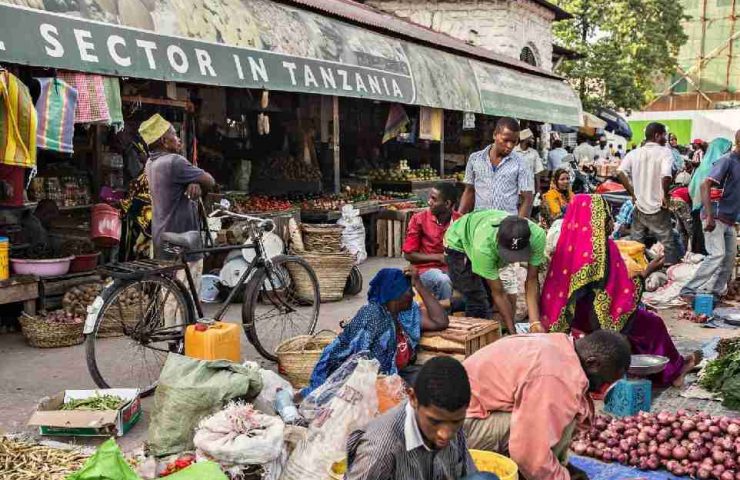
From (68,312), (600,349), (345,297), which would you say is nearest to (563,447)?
(600,349)

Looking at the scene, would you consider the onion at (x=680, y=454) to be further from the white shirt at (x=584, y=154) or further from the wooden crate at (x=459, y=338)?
the white shirt at (x=584, y=154)

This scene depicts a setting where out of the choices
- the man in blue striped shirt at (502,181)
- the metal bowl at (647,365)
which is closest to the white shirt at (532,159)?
the man in blue striped shirt at (502,181)

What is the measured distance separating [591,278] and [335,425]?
262cm

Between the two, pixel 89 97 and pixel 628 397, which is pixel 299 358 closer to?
pixel 628 397

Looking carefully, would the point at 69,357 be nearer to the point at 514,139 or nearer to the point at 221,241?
the point at 221,241

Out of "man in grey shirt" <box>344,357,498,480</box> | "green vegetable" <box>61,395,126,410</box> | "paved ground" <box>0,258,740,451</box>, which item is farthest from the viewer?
"paved ground" <box>0,258,740,451</box>

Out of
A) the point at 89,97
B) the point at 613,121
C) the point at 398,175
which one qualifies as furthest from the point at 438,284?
the point at 613,121

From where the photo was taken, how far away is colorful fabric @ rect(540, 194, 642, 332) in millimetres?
5730

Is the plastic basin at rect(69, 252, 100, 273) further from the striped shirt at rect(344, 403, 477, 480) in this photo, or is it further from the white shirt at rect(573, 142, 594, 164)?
the white shirt at rect(573, 142, 594, 164)

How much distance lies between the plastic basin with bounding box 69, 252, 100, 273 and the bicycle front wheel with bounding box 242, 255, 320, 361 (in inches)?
85.1

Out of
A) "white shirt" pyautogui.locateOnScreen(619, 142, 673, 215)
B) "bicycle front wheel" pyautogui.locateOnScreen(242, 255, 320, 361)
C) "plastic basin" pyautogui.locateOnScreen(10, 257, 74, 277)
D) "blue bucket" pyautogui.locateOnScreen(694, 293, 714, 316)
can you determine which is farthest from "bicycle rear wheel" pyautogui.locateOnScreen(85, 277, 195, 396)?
"white shirt" pyautogui.locateOnScreen(619, 142, 673, 215)

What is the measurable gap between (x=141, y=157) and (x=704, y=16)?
36758mm

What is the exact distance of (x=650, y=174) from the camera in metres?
9.46

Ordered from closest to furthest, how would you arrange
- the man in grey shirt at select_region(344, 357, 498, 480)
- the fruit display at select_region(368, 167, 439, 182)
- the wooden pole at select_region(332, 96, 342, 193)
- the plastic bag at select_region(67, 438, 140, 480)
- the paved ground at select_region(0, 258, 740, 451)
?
the man in grey shirt at select_region(344, 357, 498, 480)
the plastic bag at select_region(67, 438, 140, 480)
the paved ground at select_region(0, 258, 740, 451)
the wooden pole at select_region(332, 96, 342, 193)
the fruit display at select_region(368, 167, 439, 182)
